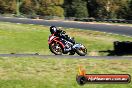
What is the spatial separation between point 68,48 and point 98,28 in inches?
1465

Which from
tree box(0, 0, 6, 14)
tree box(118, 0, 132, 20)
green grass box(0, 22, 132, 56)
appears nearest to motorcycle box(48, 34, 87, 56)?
green grass box(0, 22, 132, 56)

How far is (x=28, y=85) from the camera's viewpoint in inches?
648

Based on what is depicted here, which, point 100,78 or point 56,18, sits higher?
point 100,78

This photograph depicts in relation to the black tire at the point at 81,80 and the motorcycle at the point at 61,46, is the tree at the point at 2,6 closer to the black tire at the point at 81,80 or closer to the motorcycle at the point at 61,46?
the motorcycle at the point at 61,46

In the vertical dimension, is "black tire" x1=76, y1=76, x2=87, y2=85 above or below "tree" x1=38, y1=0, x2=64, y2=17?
above

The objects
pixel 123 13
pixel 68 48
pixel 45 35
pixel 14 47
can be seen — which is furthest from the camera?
pixel 123 13

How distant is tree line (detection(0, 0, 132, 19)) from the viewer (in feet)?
245

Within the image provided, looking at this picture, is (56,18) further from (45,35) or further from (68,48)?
(68,48)

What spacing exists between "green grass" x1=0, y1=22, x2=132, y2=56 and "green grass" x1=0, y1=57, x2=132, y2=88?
1555cm

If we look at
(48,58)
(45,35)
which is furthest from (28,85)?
(45,35)

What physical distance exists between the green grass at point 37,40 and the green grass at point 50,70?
51.0 feet

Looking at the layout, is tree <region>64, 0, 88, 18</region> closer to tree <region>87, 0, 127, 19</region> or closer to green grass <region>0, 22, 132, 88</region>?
tree <region>87, 0, 127, 19</region>

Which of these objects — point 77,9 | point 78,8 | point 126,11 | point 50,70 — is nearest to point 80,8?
point 78,8

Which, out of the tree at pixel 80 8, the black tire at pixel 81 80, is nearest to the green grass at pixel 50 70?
the black tire at pixel 81 80
